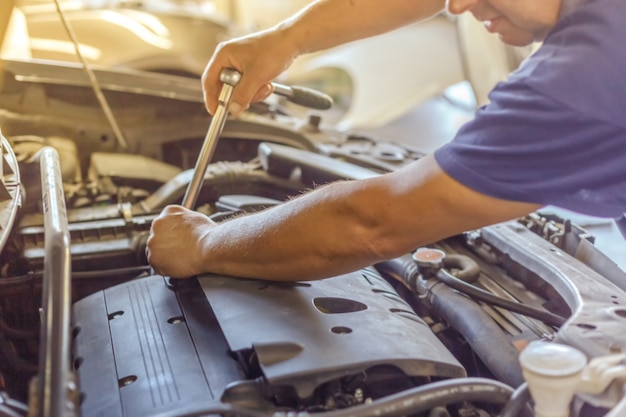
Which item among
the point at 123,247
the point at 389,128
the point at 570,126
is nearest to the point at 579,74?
the point at 570,126

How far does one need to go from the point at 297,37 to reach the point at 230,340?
0.68 metres

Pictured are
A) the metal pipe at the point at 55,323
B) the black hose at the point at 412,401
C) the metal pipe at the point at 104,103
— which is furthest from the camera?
the metal pipe at the point at 104,103

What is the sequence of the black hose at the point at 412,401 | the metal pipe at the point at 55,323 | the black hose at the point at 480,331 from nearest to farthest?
the metal pipe at the point at 55,323 < the black hose at the point at 412,401 < the black hose at the point at 480,331

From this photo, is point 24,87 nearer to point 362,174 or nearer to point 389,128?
point 362,174

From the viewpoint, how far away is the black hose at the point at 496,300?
1.10 metres

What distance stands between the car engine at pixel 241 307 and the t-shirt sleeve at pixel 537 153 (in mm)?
185

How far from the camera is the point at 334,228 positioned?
1009 millimetres

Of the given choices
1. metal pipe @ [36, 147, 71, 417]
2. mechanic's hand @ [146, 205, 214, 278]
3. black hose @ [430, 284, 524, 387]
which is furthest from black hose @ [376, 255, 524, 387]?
metal pipe @ [36, 147, 71, 417]

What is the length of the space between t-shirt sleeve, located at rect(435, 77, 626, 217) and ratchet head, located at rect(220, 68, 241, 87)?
0.53 metres

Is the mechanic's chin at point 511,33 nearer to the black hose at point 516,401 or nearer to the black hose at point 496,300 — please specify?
the black hose at point 496,300

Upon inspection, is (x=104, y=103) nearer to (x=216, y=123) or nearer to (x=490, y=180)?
(x=216, y=123)

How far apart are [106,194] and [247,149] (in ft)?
1.48

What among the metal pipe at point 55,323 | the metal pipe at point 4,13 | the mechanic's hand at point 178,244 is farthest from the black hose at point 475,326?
the metal pipe at point 4,13

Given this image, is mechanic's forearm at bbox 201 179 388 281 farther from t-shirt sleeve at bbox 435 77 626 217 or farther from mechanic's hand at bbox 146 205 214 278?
t-shirt sleeve at bbox 435 77 626 217
